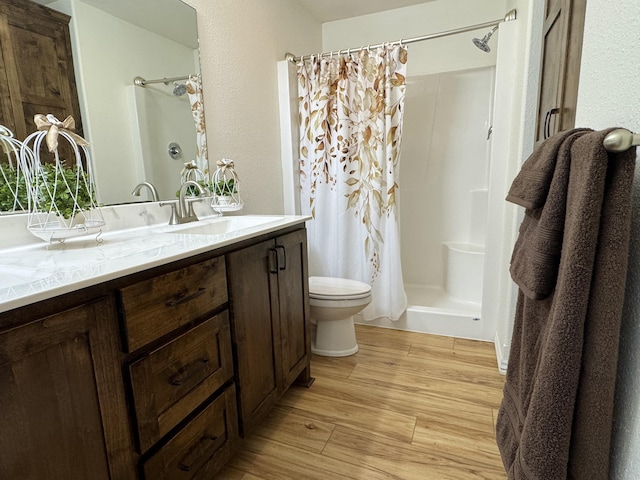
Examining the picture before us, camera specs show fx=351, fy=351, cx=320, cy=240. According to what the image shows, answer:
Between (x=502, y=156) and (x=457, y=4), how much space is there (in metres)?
1.36

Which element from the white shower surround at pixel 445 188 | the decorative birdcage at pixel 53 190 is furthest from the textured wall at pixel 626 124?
the white shower surround at pixel 445 188

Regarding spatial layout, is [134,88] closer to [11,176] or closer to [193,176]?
[193,176]

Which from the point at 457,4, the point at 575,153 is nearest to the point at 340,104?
the point at 457,4

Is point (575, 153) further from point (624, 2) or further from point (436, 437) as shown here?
point (436, 437)

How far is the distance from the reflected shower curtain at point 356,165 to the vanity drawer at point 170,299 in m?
1.37

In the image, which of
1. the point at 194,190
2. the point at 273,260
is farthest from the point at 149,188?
the point at 273,260

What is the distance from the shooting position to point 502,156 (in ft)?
6.48

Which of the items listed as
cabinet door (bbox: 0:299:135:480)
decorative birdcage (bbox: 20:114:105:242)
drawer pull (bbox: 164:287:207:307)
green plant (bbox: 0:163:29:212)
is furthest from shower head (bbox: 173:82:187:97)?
cabinet door (bbox: 0:299:135:480)

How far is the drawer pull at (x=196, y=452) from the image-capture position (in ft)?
3.42

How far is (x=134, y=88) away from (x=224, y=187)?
22.9 inches

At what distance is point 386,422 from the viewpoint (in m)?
1.58

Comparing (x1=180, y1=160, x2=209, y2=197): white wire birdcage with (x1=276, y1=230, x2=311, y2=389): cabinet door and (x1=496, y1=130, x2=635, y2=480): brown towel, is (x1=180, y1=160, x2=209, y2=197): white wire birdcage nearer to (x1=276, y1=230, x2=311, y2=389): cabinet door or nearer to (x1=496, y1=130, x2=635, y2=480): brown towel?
(x1=276, y1=230, x2=311, y2=389): cabinet door

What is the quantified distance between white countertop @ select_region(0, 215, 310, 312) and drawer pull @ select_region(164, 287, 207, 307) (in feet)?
0.36

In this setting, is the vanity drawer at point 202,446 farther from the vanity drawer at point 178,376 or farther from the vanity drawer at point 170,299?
the vanity drawer at point 170,299
